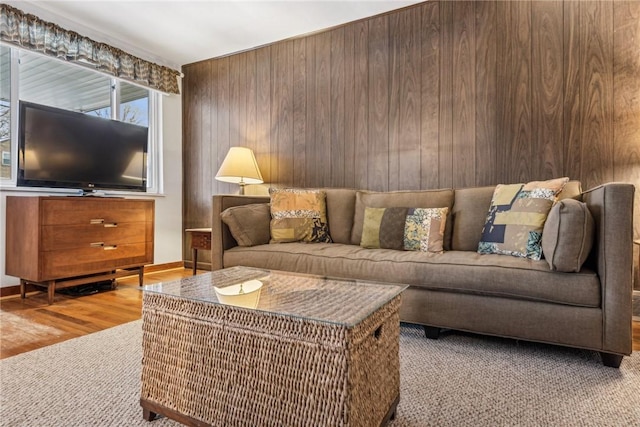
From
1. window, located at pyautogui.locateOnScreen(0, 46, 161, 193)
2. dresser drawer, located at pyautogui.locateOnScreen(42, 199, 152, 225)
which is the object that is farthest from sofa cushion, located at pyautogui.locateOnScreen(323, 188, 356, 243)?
window, located at pyautogui.locateOnScreen(0, 46, 161, 193)

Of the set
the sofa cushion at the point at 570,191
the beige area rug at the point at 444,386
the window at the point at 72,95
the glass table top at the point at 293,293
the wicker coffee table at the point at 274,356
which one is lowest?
the beige area rug at the point at 444,386

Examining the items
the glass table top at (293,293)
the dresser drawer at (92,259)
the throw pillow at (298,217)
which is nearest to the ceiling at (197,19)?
the throw pillow at (298,217)

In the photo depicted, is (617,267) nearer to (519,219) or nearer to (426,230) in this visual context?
(519,219)

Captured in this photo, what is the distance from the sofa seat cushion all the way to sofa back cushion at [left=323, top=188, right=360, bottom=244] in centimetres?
30

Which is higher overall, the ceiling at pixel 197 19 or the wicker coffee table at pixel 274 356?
the ceiling at pixel 197 19

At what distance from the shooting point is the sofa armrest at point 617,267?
1458 mm

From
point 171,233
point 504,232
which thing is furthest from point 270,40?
point 504,232

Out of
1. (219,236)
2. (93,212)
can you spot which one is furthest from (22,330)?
(219,236)

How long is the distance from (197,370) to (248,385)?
0.58 feet

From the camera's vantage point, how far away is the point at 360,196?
2.67 meters

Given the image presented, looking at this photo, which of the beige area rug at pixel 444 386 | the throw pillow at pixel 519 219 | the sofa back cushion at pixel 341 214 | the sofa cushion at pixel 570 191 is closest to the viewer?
the beige area rug at pixel 444 386

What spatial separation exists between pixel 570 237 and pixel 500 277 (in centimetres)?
32

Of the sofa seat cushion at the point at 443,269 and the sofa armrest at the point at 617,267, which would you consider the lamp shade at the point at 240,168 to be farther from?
the sofa armrest at the point at 617,267

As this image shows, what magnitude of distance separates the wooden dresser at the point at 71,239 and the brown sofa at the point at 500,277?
1119 millimetres
